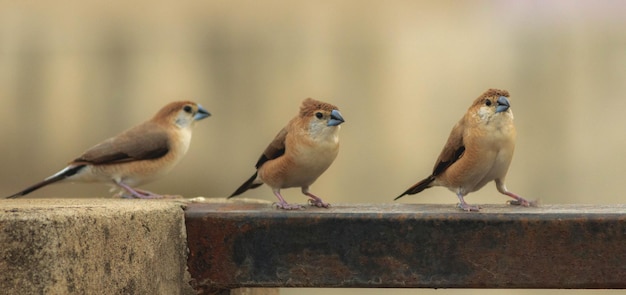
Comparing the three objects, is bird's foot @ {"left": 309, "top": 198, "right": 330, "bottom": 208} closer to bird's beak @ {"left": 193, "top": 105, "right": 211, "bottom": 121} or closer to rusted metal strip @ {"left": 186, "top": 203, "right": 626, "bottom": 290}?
rusted metal strip @ {"left": 186, "top": 203, "right": 626, "bottom": 290}

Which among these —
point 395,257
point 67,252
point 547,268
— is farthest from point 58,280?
point 547,268

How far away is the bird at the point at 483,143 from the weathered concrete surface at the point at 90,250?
1545 millimetres

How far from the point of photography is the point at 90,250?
7.95ft

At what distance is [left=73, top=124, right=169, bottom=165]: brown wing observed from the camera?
5734 mm

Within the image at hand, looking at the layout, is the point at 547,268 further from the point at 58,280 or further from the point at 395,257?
the point at 58,280

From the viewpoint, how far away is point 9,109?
11.8 meters

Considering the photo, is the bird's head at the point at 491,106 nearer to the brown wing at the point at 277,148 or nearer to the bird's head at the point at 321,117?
the bird's head at the point at 321,117

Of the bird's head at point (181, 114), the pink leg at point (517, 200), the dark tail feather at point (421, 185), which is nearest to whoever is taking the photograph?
the pink leg at point (517, 200)

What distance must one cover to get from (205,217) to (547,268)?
1.10 m

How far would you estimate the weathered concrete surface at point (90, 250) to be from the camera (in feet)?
7.38

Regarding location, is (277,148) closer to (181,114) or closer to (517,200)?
(517,200)

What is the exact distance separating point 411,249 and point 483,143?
4.54 feet

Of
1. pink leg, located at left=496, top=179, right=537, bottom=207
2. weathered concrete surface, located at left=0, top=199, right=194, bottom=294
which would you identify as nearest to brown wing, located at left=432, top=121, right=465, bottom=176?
pink leg, located at left=496, top=179, right=537, bottom=207

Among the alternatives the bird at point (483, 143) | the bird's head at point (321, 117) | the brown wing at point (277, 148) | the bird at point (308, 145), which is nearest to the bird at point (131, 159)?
the brown wing at point (277, 148)
